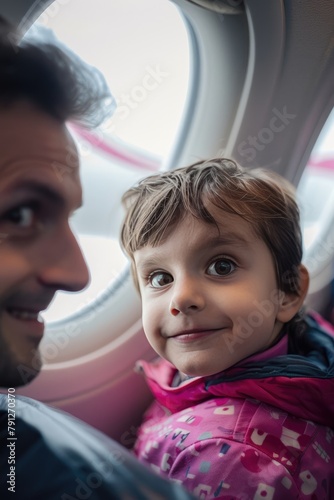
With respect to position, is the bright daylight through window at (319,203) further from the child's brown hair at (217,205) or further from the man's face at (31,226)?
the man's face at (31,226)

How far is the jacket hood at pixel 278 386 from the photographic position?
2.73 ft

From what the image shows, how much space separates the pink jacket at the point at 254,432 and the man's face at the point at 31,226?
293mm

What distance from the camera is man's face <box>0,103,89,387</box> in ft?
2.11

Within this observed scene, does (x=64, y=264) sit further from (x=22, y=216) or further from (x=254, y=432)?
(x=254, y=432)

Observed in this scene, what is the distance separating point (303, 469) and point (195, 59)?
0.78 m

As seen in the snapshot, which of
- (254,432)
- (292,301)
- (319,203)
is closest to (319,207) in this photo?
(319,203)

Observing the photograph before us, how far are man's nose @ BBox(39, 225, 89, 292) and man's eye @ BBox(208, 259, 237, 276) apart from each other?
0.21m

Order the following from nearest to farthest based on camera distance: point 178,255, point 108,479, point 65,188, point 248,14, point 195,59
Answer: point 108,479
point 65,188
point 178,255
point 248,14
point 195,59

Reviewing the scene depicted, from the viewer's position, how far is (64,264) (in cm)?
71

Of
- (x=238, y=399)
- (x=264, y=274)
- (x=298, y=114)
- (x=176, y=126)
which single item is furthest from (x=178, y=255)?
(x=298, y=114)

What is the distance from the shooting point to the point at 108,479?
51 centimetres

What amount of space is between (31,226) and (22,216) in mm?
18

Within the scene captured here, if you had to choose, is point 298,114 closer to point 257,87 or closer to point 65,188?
point 257,87

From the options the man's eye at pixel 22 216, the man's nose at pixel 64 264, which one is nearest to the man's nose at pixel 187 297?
the man's nose at pixel 64 264
